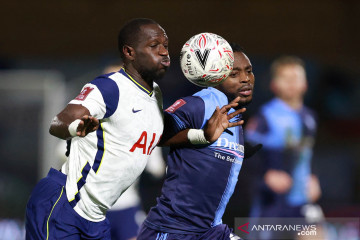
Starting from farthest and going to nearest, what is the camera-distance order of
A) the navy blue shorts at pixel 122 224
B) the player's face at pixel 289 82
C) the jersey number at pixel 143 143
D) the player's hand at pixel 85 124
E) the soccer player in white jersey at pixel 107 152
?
the player's face at pixel 289 82 < the navy blue shorts at pixel 122 224 < the jersey number at pixel 143 143 < the soccer player in white jersey at pixel 107 152 < the player's hand at pixel 85 124

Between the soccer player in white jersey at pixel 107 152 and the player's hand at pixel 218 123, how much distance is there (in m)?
0.33

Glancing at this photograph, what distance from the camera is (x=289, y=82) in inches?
290

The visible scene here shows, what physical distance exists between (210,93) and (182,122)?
27 centimetres

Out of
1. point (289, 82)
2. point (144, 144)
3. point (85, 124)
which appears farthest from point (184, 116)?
point (289, 82)

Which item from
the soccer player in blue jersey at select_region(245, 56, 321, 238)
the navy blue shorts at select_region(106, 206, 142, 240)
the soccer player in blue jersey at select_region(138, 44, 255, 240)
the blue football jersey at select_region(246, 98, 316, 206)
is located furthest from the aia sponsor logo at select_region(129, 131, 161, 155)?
the blue football jersey at select_region(246, 98, 316, 206)

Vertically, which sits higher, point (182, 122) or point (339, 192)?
point (182, 122)

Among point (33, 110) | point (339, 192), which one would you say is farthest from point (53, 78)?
point (339, 192)

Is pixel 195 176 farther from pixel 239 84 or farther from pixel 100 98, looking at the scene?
pixel 100 98

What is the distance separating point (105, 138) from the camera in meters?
3.48

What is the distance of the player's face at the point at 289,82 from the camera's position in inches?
290

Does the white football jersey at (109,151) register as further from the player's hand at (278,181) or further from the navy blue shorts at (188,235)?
the player's hand at (278,181)

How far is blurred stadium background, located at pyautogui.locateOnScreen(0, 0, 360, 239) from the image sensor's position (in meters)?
7.90

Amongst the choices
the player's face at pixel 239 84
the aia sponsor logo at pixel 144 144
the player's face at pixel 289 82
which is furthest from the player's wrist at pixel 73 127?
the player's face at pixel 289 82

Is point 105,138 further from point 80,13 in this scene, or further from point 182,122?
point 80,13
